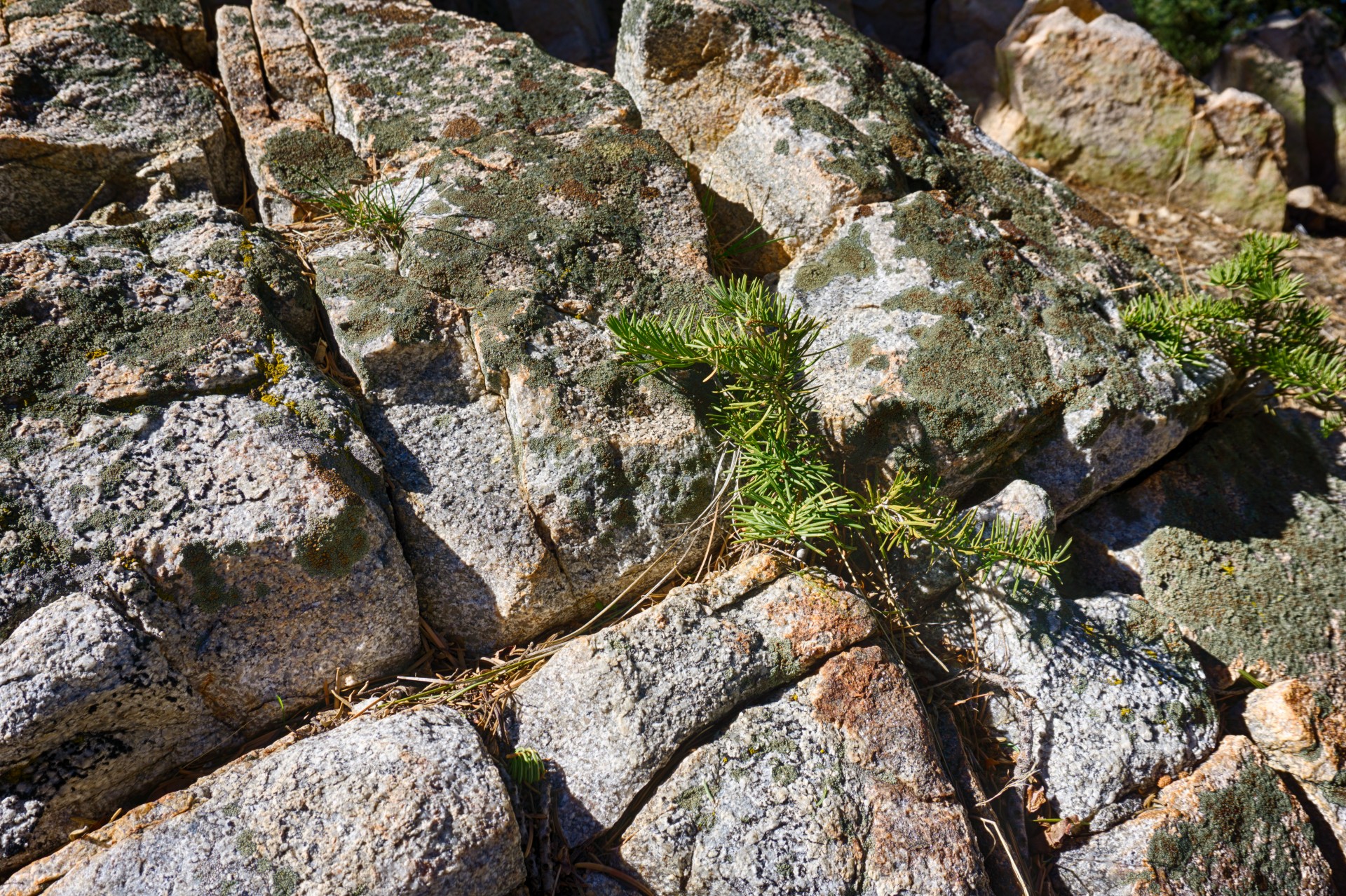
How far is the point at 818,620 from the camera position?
249 cm

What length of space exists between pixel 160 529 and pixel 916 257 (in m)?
2.71

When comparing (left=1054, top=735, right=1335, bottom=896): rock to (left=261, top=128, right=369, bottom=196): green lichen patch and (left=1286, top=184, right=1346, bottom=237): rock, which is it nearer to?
(left=261, top=128, right=369, bottom=196): green lichen patch

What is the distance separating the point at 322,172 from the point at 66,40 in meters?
1.14

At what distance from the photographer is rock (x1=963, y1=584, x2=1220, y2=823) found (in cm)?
256

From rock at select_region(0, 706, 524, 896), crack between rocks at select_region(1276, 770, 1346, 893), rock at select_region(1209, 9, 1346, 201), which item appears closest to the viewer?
rock at select_region(0, 706, 524, 896)

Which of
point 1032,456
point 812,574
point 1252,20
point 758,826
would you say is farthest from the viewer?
point 1252,20

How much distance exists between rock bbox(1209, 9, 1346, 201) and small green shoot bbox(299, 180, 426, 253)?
7.34m

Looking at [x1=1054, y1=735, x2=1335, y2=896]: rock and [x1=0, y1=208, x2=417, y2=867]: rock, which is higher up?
[x1=0, y1=208, x2=417, y2=867]: rock

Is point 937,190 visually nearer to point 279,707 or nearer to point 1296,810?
point 1296,810

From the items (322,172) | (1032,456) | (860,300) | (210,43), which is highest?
(210,43)

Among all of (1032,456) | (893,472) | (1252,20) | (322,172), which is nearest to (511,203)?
(322,172)

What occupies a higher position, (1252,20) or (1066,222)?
(1252,20)

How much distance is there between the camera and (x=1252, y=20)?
8.49 meters

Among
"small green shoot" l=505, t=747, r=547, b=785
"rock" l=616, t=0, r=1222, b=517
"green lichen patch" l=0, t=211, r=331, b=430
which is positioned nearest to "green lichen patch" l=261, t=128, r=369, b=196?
"green lichen patch" l=0, t=211, r=331, b=430
